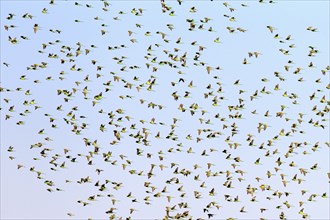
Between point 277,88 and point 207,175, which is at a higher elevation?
point 277,88

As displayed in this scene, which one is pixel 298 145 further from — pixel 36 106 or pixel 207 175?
pixel 36 106

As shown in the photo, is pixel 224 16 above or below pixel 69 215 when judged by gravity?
above

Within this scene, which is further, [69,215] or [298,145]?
[298,145]

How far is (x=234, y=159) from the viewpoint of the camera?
101 m

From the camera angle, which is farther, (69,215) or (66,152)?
(66,152)

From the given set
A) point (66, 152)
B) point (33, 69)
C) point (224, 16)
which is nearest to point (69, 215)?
point (66, 152)

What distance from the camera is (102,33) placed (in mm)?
93562

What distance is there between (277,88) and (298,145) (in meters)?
7.55

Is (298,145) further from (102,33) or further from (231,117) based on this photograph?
(102,33)

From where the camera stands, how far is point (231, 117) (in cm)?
9838

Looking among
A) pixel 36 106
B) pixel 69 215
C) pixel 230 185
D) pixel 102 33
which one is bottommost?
pixel 69 215

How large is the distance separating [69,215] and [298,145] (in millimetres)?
27698

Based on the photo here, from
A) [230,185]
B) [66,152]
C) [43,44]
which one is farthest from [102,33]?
[230,185]

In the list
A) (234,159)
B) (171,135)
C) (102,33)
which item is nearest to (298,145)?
(234,159)
